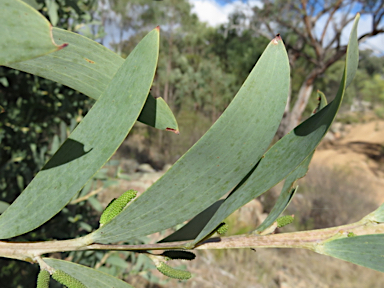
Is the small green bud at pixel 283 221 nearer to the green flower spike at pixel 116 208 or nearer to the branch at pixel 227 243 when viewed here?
the branch at pixel 227 243

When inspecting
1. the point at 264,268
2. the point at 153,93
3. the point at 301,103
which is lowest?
the point at 264,268

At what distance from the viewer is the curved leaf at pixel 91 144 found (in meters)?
0.18

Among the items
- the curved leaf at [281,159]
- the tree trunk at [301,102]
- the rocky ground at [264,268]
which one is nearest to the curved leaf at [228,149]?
the curved leaf at [281,159]

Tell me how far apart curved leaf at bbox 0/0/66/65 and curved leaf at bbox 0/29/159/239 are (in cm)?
7

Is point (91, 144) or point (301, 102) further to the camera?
point (301, 102)

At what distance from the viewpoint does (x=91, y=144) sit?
20cm

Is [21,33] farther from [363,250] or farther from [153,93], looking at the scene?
[153,93]

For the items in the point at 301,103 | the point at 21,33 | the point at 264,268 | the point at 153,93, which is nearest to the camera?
the point at 21,33

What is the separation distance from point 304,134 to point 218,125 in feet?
0.22

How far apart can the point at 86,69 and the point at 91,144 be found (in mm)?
67

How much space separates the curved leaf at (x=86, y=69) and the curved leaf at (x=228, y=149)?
0.19 feet

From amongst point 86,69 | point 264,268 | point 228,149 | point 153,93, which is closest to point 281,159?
point 228,149

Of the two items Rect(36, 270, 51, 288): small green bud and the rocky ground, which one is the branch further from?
the rocky ground

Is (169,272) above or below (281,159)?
below
